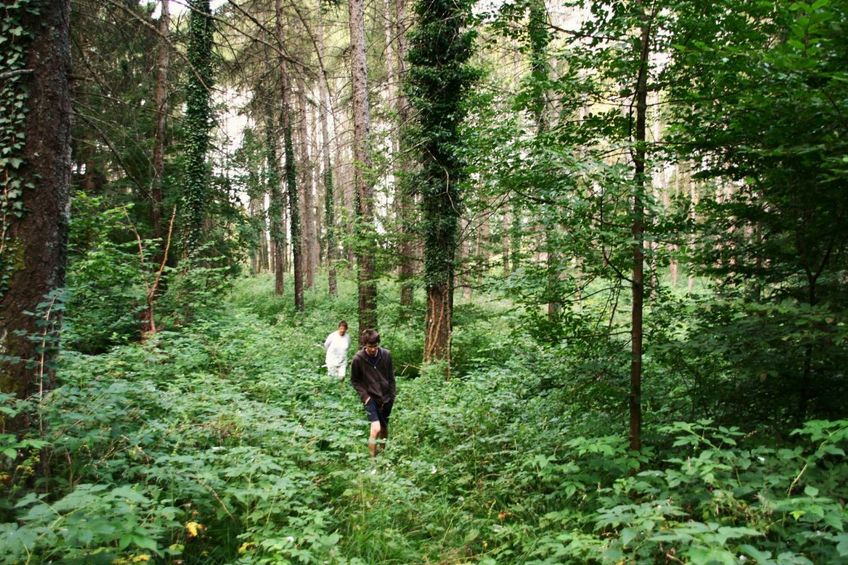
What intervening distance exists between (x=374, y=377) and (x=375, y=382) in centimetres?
8

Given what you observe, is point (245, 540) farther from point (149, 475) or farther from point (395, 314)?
point (395, 314)

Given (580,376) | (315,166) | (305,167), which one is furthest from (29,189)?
(315,166)

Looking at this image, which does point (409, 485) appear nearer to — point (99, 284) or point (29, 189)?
point (29, 189)

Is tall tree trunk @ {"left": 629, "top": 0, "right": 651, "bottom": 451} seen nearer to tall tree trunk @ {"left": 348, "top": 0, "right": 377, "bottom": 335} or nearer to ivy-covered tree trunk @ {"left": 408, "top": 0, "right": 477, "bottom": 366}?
ivy-covered tree trunk @ {"left": 408, "top": 0, "right": 477, "bottom": 366}

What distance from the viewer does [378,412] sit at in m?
6.61

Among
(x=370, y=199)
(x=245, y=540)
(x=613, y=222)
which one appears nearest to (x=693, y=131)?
(x=613, y=222)

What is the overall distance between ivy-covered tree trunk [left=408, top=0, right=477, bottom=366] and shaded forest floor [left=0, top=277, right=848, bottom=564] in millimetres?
3387

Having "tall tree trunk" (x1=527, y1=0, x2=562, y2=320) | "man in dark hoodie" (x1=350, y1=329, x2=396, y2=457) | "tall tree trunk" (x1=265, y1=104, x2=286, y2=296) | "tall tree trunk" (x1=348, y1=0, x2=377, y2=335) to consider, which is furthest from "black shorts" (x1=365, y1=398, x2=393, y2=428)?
"tall tree trunk" (x1=265, y1=104, x2=286, y2=296)

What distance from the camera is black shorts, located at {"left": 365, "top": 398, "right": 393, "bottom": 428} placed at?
649 cm

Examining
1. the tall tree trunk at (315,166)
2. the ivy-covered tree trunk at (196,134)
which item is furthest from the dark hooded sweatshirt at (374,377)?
the tall tree trunk at (315,166)

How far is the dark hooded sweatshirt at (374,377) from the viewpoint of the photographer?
6.64 m

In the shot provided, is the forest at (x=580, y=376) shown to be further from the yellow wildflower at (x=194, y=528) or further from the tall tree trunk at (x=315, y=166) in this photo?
the tall tree trunk at (x=315, y=166)

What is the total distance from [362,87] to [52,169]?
8.00m

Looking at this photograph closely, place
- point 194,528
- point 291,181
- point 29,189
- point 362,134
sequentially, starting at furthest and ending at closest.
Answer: point 291,181, point 362,134, point 29,189, point 194,528
